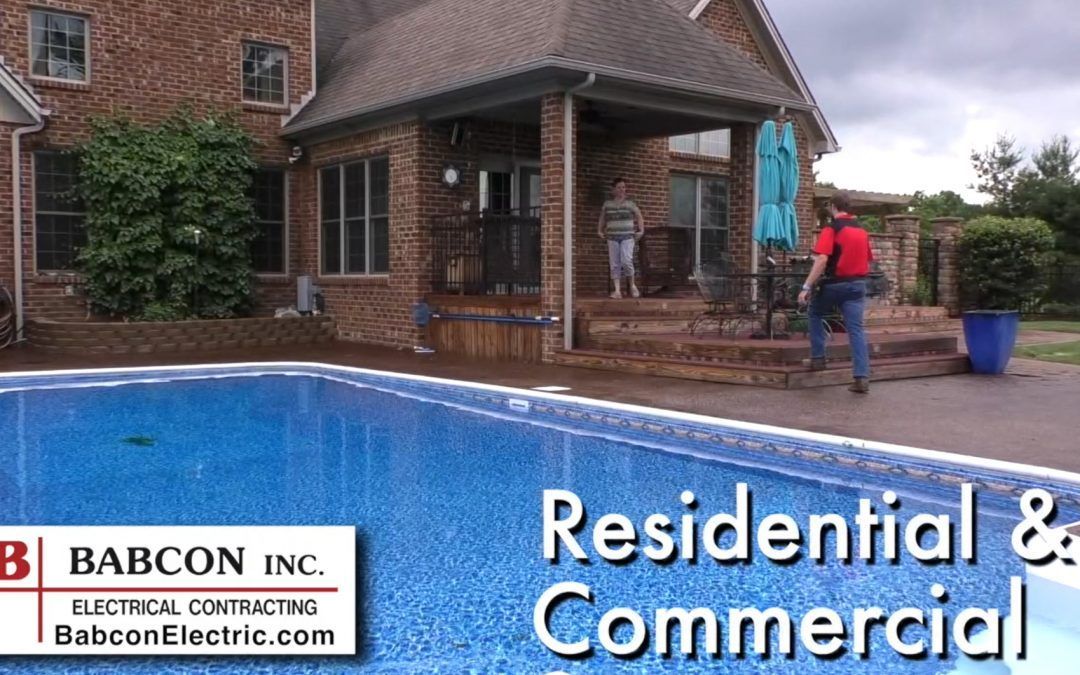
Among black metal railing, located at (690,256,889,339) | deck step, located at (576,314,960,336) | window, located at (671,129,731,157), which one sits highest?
window, located at (671,129,731,157)

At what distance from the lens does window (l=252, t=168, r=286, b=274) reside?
15000mm

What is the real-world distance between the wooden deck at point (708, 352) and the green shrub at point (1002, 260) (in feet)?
26.1

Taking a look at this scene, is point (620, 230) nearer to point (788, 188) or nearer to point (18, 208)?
point (788, 188)

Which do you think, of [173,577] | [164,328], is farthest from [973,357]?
[164,328]

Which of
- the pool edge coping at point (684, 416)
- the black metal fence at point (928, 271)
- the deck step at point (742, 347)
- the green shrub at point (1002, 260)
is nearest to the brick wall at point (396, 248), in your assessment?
the pool edge coping at point (684, 416)

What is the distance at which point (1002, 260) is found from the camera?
57.0ft

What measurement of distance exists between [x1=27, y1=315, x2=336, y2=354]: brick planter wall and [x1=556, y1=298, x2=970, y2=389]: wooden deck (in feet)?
16.8

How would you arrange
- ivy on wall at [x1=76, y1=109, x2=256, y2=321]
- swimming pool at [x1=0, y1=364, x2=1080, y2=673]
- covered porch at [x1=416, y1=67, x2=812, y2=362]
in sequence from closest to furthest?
swimming pool at [x1=0, y1=364, x2=1080, y2=673] < covered porch at [x1=416, y1=67, x2=812, y2=362] < ivy on wall at [x1=76, y1=109, x2=256, y2=321]

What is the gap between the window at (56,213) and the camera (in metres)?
13.1

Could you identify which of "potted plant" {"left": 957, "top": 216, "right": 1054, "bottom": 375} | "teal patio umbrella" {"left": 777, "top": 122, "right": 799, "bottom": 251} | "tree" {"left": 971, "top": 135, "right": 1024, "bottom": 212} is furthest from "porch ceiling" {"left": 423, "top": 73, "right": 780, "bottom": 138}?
"tree" {"left": 971, "top": 135, "right": 1024, "bottom": 212}

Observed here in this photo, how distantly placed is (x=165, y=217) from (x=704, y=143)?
8.89m

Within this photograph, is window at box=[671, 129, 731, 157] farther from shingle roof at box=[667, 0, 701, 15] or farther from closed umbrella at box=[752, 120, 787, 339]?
closed umbrella at box=[752, 120, 787, 339]

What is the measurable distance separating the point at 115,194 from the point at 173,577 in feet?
39.6

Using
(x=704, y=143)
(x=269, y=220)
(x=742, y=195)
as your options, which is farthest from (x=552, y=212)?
(x=704, y=143)
